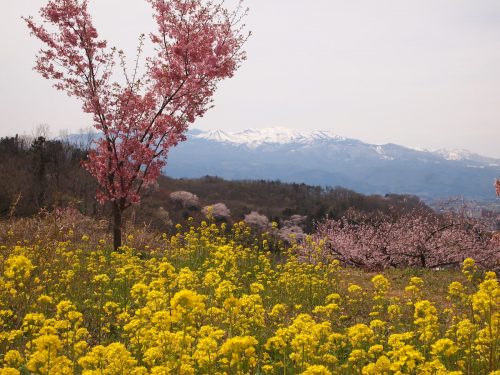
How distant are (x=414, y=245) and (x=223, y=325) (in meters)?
12.8

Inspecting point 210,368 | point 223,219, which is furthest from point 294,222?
point 210,368

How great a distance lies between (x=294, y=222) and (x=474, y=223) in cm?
4885

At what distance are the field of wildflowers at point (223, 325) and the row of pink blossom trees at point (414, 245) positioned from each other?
3617mm

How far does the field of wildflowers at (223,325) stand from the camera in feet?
14.4

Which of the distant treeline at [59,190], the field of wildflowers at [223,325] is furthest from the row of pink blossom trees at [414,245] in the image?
the field of wildflowers at [223,325]

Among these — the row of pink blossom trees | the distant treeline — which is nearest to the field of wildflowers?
the row of pink blossom trees

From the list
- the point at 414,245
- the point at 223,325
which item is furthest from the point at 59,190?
the point at 223,325

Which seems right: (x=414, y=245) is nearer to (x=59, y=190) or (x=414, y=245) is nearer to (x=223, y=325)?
(x=223, y=325)

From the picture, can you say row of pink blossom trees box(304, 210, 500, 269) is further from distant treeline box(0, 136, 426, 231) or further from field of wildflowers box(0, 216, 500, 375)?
field of wildflowers box(0, 216, 500, 375)

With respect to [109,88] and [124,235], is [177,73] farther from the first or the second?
[124,235]

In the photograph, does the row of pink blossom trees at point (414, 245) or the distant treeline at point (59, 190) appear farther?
the distant treeline at point (59, 190)

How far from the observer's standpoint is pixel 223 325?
24.7 feet

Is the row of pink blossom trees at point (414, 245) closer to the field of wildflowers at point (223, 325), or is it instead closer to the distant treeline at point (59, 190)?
the distant treeline at point (59, 190)

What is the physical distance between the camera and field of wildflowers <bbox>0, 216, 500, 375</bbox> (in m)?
4.38
